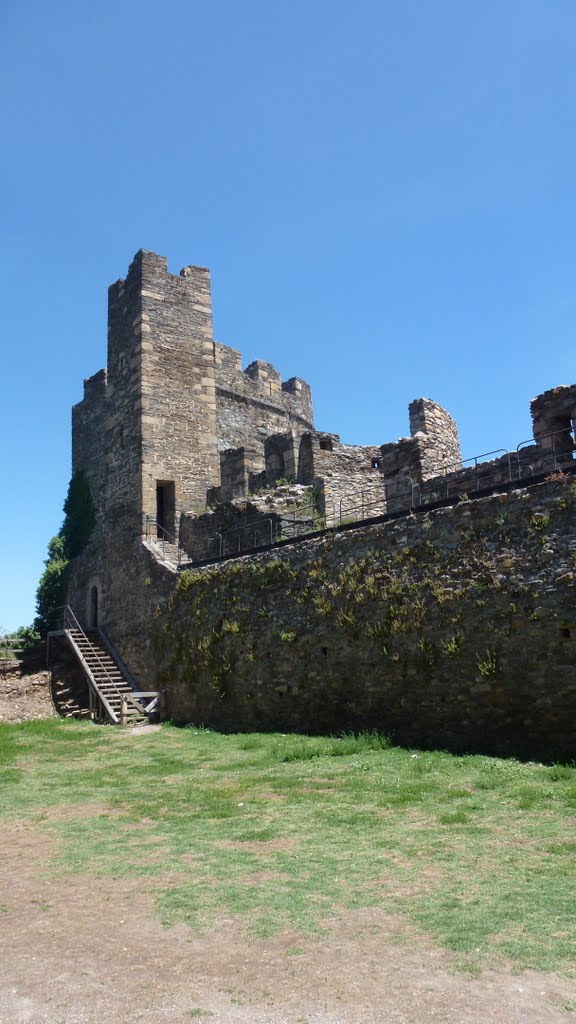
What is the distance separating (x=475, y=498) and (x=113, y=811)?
7226 millimetres

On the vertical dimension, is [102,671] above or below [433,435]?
below

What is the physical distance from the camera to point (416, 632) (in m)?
12.6

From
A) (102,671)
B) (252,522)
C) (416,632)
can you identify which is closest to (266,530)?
(252,522)

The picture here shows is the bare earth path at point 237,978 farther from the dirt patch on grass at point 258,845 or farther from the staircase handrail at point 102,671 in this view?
the staircase handrail at point 102,671

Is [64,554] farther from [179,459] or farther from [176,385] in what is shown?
[176,385]

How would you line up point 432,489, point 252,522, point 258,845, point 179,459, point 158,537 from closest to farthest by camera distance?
point 258,845 → point 432,489 → point 252,522 → point 158,537 → point 179,459

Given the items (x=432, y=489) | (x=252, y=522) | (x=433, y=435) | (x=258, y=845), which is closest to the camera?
(x=258, y=845)

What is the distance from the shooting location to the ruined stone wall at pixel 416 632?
10930mm

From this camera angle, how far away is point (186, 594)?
19.1m

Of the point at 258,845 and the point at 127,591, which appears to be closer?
the point at 258,845

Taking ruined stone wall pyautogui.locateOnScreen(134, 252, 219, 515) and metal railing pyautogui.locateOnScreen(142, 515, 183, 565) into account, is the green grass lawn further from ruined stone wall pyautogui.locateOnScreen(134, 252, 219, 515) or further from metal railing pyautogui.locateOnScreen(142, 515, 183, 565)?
ruined stone wall pyautogui.locateOnScreen(134, 252, 219, 515)

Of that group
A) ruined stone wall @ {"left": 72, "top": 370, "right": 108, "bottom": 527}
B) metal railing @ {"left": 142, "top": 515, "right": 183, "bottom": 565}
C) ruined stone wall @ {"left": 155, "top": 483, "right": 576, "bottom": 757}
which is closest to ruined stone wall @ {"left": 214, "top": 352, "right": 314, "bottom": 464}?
ruined stone wall @ {"left": 72, "top": 370, "right": 108, "bottom": 527}

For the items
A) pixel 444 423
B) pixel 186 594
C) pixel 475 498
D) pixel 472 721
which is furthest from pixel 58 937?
pixel 444 423

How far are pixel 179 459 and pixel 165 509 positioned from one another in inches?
64.0
